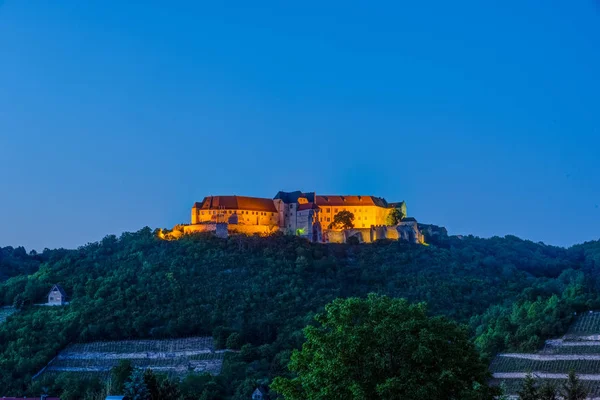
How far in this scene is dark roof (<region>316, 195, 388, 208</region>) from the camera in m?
97.0

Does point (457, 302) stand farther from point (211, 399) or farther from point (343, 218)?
point (211, 399)

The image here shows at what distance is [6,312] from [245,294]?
Answer: 22.1 metres

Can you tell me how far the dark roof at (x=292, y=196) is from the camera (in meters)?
97.7

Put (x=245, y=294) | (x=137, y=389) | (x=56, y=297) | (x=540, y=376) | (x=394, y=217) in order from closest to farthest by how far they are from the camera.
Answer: (x=137, y=389), (x=540, y=376), (x=245, y=294), (x=56, y=297), (x=394, y=217)

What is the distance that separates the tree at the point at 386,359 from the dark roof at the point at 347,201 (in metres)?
68.1

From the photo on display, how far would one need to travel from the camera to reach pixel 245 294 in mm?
72188

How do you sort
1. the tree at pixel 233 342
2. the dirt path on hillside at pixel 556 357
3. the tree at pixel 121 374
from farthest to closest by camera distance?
the tree at pixel 233 342
the tree at pixel 121 374
the dirt path on hillside at pixel 556 357

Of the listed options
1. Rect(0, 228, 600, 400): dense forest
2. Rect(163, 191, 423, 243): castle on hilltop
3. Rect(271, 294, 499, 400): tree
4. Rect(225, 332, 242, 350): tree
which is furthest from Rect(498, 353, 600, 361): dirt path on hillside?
Rect(163, 191, 423, 243): castle on hilltop

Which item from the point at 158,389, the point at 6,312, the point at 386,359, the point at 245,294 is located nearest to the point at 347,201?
the point at 245,294

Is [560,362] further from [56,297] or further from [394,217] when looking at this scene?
[394,217]

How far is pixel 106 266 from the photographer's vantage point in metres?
A: 79.9

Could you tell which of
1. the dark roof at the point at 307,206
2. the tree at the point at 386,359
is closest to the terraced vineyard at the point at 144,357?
the dark roof at the point at 307,206

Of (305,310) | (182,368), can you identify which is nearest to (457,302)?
(305,310)

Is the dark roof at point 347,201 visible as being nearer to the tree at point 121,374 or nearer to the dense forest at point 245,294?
the dense forest at point 245,294
